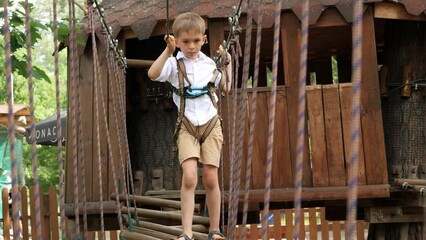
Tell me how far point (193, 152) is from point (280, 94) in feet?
13.1

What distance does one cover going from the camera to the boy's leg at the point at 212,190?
16.3 feet

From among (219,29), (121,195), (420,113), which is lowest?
(121,195)

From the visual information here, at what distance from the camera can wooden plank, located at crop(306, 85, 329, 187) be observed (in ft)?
28.2

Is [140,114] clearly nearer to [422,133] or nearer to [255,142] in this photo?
[255,142]

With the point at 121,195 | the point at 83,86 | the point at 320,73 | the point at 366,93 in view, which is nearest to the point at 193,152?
the point at 121,195

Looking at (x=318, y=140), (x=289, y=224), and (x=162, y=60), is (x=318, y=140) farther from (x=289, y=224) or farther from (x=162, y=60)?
(x=289, y=224)

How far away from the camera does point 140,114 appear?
10219 mm

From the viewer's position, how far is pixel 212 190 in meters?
4.97

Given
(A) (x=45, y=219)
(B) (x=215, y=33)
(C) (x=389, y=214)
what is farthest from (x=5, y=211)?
(C) (x=389, y=214)

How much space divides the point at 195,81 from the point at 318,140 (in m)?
3.80

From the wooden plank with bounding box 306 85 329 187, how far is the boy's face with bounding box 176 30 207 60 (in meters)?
3.77

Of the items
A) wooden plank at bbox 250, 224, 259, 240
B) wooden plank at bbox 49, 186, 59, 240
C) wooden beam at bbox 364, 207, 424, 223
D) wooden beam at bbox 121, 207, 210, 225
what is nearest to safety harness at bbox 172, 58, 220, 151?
wooden beam at bbox 121, 207, 210, 225

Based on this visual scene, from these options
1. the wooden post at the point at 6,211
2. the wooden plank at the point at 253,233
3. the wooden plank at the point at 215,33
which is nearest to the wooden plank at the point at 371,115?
the wooden plank at the point at 215,33

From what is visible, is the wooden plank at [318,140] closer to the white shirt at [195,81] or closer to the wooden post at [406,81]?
the wooden post at [406,81]
